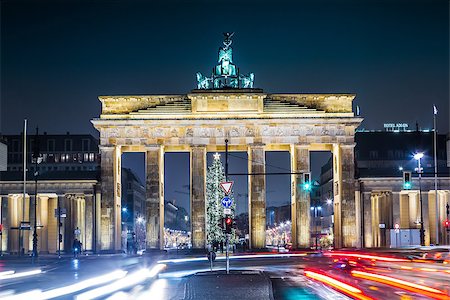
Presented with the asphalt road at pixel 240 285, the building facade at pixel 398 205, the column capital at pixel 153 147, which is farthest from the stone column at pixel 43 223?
the asphalt road at pixel 240 285

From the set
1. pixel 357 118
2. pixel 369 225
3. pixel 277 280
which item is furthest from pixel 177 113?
pixel 277 280

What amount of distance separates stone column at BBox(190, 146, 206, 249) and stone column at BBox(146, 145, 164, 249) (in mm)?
3331

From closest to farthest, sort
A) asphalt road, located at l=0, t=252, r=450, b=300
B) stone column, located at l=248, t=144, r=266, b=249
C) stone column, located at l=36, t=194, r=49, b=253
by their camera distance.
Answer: asphalt road, located at l=0, t=252, r=450, b=300 < stone column, located at l=248, t=144, r=266, b=249 < stone column, located at l=36, t=194, r=49, b=253

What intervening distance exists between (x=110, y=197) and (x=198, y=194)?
9259mm

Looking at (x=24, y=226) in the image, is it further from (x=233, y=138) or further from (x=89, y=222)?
(x=233, y=138)

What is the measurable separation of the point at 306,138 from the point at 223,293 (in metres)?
59.9

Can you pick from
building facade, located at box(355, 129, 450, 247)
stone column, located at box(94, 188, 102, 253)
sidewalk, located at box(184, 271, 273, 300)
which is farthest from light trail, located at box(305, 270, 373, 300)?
stone column, located at box(94, 188, 102, 253)

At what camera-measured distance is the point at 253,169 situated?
8894 cm

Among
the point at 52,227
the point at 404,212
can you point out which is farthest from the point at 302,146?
the point at 52,227

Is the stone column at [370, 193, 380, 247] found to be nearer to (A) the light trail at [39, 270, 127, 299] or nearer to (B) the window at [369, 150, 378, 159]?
(B) the window at [369, 150, 378, 159]

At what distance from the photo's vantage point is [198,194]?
90250mm

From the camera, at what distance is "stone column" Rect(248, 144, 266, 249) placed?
8888cm

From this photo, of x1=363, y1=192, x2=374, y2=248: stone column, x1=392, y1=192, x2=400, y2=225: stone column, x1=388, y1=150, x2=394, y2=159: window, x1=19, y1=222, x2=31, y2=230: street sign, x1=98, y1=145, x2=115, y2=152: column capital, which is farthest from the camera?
x1=388, y1=150, x2=394, y2=159: window

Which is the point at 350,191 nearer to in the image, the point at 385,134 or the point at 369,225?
the point at 369,225
